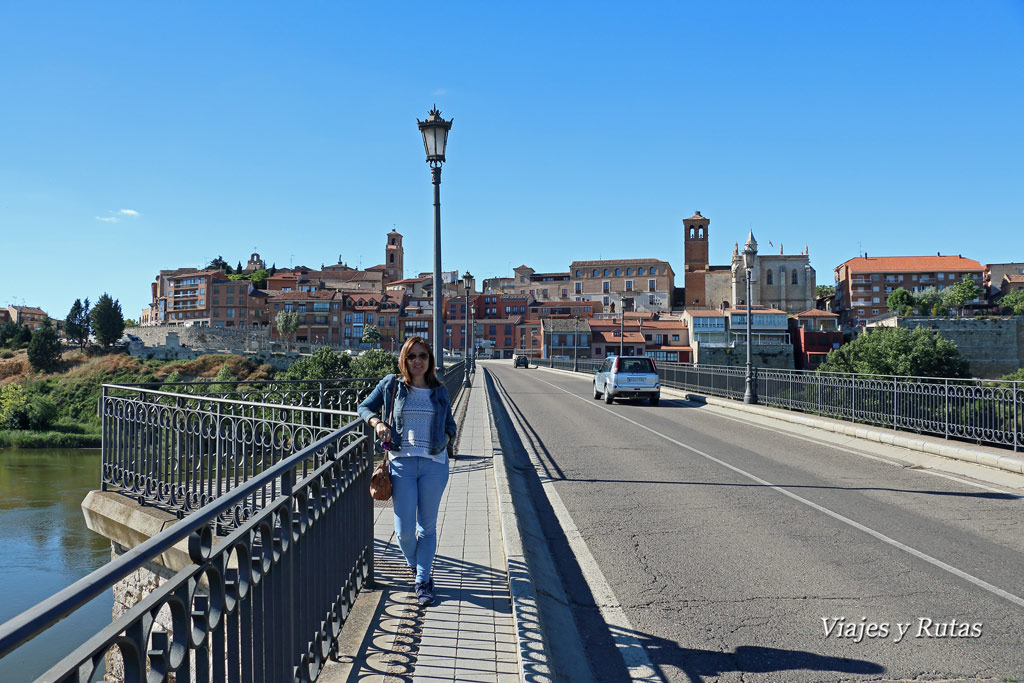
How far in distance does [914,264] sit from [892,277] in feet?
20.1

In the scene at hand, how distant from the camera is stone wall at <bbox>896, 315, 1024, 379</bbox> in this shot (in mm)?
80375

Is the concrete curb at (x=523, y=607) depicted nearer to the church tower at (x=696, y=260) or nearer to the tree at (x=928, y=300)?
the tree at (x=928, y=300)

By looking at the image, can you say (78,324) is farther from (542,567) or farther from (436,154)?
(542,567)

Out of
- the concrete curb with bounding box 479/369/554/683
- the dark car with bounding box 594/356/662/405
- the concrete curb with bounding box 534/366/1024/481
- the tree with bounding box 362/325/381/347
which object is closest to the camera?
the concrete curb with bounding box 479/369/554/683

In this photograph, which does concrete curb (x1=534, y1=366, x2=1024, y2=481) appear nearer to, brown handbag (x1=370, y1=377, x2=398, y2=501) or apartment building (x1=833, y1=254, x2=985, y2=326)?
brown handbag (x1=370, y1=377, x2=398, y2=501)

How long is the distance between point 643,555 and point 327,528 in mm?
3637

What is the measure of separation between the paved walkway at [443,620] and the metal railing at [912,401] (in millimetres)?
10645

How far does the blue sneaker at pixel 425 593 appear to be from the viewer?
190 inches

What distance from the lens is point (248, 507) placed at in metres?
6.58

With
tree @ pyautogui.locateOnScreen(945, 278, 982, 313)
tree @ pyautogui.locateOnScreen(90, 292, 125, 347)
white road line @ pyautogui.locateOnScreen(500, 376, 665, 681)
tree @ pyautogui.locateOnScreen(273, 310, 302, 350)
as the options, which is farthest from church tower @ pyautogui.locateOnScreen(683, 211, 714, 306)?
white road line @ pyautogui.locateOnScreen(500, 376, 665, 681)

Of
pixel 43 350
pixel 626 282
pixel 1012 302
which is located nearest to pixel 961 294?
pixel 1012 302

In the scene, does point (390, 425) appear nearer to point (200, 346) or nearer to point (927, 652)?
point (927, 652)

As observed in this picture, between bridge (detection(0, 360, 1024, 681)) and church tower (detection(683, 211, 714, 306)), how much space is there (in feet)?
442

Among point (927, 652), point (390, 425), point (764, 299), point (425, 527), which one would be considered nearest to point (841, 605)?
point (927, 652)
